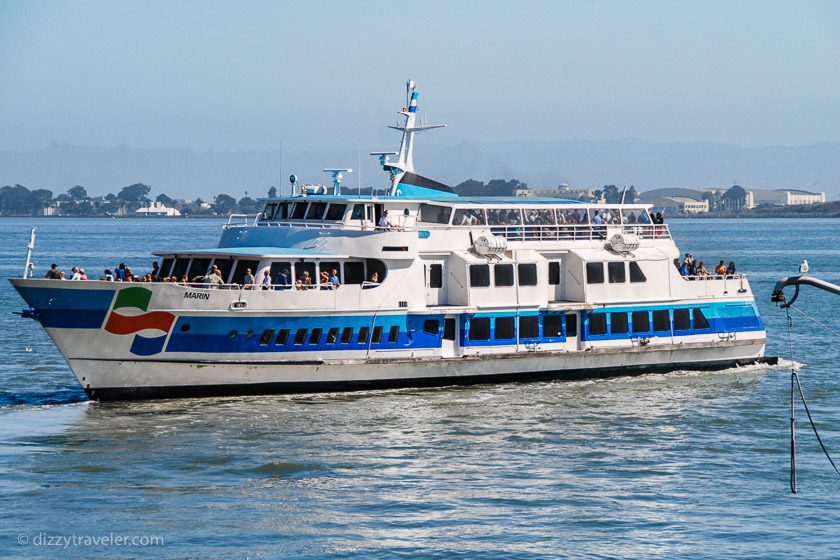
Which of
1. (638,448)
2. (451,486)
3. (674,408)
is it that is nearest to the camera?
(451,486)

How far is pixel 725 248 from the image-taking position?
4397 inches

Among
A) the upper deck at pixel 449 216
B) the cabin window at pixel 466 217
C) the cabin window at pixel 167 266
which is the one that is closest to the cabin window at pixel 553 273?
the upper deck at pixel 449 216

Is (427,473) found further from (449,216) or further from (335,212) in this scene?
(335,212)

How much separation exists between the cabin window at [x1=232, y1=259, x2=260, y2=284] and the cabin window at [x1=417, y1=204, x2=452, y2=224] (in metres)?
5.31

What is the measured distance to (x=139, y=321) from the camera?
98.0 feet

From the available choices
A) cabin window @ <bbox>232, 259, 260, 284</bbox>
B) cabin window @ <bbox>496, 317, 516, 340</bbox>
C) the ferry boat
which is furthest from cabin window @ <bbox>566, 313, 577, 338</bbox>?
cabin window @ <bbox>232, 259, 260, 284</bbox>

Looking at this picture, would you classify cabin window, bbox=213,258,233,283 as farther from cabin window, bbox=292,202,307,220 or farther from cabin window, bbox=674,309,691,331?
cabin window, bbox=674,309,691,331

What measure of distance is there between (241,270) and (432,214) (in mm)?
6022

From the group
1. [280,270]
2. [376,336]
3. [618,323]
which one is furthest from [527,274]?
[280,270]

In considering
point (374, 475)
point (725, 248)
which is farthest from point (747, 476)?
point (725, 248)

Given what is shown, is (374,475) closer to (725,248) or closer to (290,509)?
(290,509)

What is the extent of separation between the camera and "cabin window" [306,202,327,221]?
34.9m

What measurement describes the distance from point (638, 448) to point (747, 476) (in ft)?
9.76

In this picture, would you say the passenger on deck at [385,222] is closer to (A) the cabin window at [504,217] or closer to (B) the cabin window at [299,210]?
(B) the cabin window at [299,210]
